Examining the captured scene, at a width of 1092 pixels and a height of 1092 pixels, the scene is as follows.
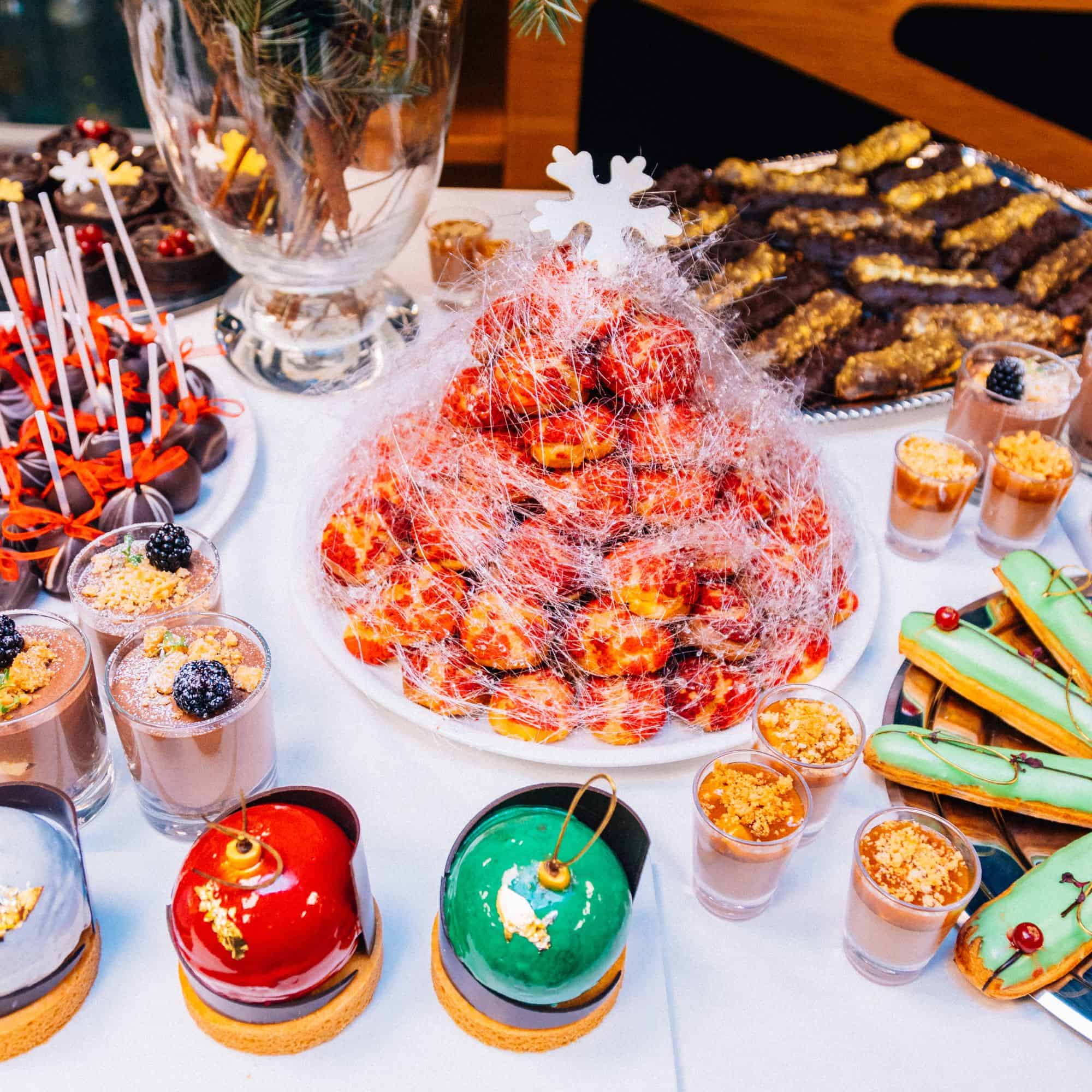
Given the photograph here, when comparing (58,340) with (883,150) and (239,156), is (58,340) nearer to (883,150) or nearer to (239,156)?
(239,156)

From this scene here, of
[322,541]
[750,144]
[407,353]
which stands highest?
[407,353]

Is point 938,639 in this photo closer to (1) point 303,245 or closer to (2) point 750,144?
(1) point 303,245

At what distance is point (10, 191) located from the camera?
1.84m

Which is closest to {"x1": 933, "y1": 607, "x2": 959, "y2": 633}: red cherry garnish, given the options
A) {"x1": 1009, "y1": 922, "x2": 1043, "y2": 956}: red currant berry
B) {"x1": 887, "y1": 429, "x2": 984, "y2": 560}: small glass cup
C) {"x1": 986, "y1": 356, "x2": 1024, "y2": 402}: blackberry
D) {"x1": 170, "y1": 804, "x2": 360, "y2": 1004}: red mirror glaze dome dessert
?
{"x1": 887, "y1": 429, "x2": 984, "y2": 560}: small glass cup

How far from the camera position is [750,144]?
3881mm

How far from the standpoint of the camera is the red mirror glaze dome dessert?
0.87 metres

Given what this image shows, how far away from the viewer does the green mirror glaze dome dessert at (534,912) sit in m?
0.88

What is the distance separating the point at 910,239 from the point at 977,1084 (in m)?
1.71

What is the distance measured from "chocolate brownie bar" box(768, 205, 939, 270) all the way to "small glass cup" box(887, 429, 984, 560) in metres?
0.70

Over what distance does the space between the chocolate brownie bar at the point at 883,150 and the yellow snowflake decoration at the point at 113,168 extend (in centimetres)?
152

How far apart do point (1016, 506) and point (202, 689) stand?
110 cm

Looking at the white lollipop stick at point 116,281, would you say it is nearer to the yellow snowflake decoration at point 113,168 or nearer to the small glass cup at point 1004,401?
the yellow snowflake decoration at point 113,168

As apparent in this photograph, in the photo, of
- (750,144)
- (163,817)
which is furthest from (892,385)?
(750,144)

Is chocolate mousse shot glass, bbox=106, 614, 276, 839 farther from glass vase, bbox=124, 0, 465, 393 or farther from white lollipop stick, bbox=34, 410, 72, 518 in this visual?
glass vase, bbox=124, 0, 465, 393
